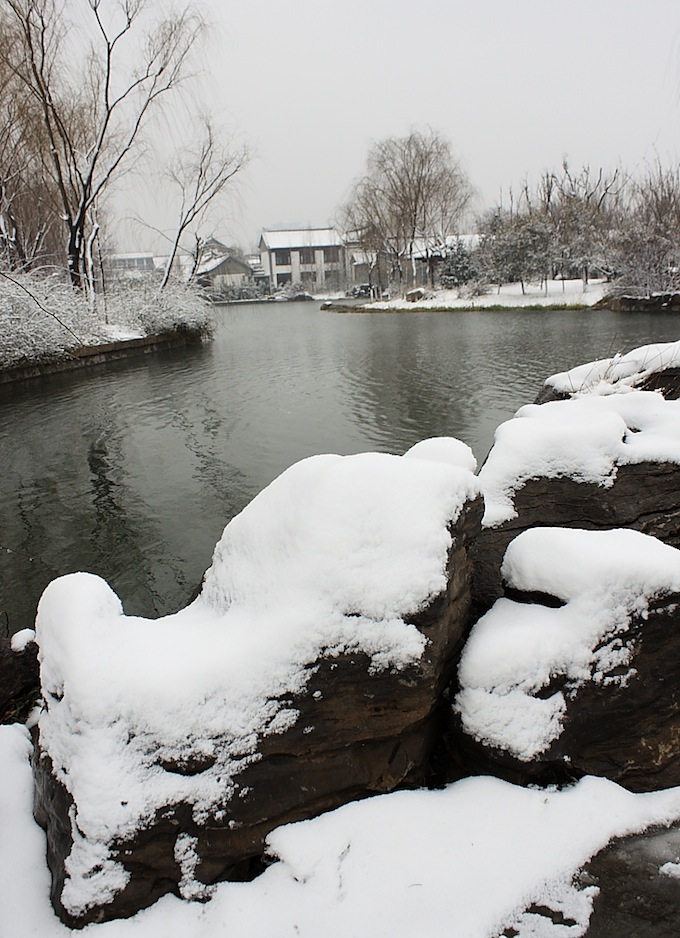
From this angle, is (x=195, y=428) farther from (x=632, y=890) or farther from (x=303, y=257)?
(x=303, y=257)

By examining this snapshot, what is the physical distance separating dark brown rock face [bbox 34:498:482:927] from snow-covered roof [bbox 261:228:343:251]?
76616 mm

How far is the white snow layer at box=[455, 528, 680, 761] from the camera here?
228 cm

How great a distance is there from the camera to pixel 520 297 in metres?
32.6

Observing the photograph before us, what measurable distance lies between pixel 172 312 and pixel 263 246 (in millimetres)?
65003

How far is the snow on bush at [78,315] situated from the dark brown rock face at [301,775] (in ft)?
19.7

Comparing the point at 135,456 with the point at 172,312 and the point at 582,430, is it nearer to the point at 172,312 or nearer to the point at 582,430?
the point at 582,430

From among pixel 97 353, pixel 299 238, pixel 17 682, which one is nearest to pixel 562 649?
pixel 17 682

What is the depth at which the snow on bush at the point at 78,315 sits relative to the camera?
13023mm

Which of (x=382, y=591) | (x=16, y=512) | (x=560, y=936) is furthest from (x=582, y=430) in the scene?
(x=16, y=512)

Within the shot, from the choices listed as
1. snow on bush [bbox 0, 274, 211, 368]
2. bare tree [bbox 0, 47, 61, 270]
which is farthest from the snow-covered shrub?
bare tree [bbox 0, 47, 61, 270]

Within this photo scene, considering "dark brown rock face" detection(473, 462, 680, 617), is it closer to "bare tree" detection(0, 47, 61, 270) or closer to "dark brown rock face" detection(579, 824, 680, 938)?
"dark brown rock face" detection(579, 824, 680, 938)

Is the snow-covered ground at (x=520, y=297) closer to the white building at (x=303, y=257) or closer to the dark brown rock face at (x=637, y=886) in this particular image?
the dark brown rock face at (x=637, y=886)

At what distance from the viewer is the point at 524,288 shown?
34250mm

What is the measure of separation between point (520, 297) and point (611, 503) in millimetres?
31705
